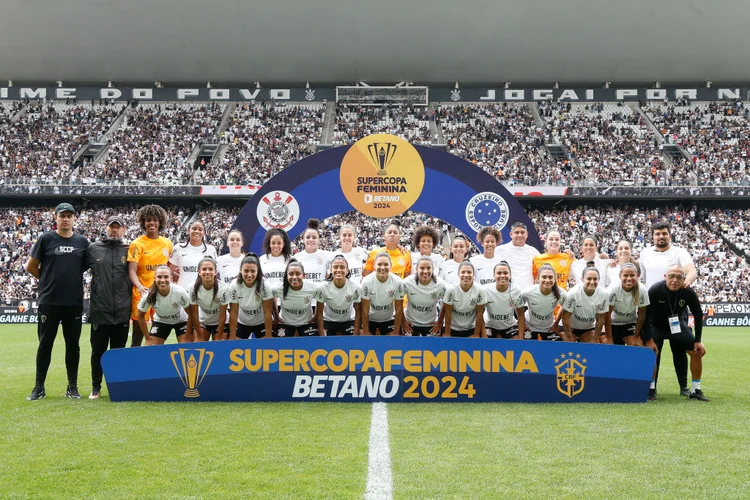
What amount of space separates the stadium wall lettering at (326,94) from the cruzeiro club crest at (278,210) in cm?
3183

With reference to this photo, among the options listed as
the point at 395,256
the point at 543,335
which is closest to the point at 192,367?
the point at 395,256

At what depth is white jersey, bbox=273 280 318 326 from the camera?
721cm

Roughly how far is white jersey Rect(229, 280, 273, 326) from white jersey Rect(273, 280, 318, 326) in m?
0.14

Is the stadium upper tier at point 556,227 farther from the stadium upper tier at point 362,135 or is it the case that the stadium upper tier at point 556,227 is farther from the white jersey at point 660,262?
the white jersey at point 660,262

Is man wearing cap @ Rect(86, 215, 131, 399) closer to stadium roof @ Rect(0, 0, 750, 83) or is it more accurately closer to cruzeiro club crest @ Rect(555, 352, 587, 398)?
cruzeiro club crest @ Rect(555, 352, 587, 398)

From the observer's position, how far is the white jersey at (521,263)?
8.59 m

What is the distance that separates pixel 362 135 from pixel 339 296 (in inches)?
1272

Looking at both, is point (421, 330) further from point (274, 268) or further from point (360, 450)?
point (360, 450)

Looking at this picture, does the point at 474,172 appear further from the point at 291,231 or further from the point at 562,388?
the point at 562,388

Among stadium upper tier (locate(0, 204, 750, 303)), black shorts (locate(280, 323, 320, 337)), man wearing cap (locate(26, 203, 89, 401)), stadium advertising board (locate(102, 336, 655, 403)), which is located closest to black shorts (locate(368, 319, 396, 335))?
black shorts (locate(280, 323, 320, 337))

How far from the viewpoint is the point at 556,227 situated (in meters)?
32.2

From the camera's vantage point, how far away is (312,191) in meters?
10.6

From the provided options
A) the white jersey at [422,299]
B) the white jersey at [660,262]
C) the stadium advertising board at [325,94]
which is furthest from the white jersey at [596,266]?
the stadium advertising board at [325,94]

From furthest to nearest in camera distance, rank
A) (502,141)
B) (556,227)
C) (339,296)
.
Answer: (502,141) < (556,227) < (339,296)
